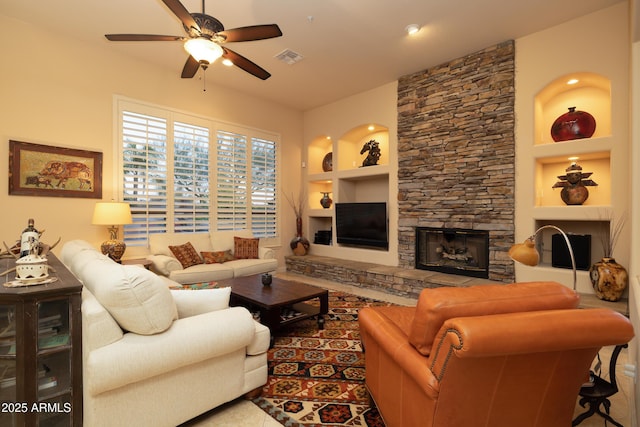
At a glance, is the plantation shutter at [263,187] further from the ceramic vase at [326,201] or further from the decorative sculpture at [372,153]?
the decorative sculpture at [372,153]

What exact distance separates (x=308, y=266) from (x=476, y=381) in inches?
182

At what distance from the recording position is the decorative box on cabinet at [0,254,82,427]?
136cm

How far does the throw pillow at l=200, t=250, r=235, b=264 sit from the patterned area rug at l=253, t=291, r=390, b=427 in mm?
1887

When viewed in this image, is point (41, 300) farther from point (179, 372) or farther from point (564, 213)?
point (564, 213)

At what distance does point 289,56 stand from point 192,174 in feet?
7.72

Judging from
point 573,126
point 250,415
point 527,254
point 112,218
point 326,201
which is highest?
point 573,126

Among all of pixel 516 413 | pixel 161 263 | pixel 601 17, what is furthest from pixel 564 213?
pixel 161 263

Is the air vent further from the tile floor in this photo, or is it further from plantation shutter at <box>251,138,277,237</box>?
the tile floor

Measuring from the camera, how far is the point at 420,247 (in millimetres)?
4750

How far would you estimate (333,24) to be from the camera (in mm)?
3471

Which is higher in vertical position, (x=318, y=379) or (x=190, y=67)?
(x=190, y=67)

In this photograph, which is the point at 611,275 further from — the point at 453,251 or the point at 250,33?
the point at 250,33

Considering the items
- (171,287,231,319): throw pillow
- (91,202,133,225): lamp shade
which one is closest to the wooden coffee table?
(171,287,231,319): throw pillow

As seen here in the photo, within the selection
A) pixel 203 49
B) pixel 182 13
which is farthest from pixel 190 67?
pixel 182 13
